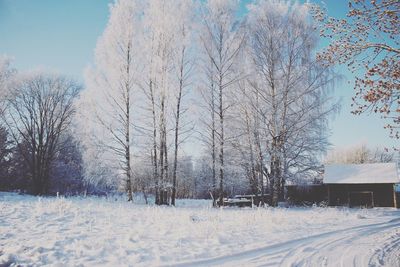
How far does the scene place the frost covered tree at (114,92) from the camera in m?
15.5

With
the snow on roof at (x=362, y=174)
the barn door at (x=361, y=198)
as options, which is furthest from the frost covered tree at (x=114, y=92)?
the barn door at (x=361, y=198)

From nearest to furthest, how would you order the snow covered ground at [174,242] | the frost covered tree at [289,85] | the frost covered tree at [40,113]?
1. the snow covered ground at [174,242]
2. the frost covered tree at [289,85]
3. the frost covered tree at [40,113]

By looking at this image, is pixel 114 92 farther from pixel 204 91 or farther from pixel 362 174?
pixel 362 174

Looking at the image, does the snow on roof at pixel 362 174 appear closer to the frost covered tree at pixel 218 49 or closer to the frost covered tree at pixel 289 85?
the frost covered tree at pixel 289 85

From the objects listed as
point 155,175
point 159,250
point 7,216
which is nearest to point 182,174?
point 155,175

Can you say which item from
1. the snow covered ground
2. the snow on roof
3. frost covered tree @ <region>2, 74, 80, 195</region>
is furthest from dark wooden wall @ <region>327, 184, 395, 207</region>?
frost covered tree @ <region>2, 74, 80, 195</region>

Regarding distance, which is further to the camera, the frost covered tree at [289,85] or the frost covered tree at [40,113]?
the frost covered tree at [40,113]

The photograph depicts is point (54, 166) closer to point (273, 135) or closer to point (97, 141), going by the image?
point (97, 141)

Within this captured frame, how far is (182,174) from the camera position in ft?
56.7

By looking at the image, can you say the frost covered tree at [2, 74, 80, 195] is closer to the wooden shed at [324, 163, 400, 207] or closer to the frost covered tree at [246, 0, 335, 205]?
the frost covered tree at [246, 0, 335, 205]

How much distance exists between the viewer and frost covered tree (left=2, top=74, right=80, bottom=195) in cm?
2256

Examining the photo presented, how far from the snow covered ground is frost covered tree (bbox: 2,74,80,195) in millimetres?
16900

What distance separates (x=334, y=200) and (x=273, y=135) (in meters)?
13.1

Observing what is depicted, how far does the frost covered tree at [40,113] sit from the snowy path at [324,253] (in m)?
22.3
